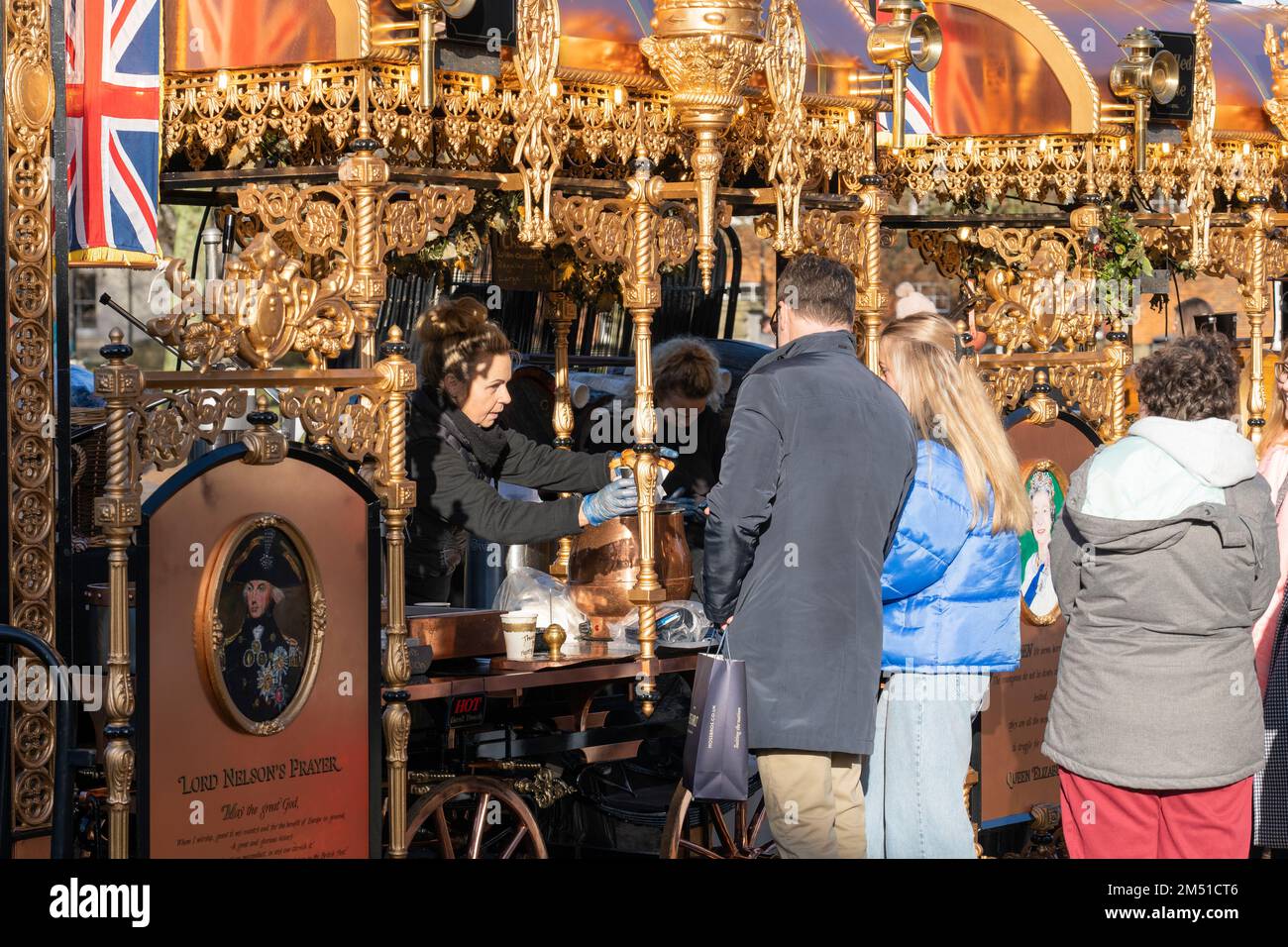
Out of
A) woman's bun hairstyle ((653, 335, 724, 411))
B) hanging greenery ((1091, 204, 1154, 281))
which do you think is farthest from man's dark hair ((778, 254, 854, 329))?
hanging greenery ((1091, 204, 1154, 281))

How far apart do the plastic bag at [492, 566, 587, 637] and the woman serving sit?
232 mm

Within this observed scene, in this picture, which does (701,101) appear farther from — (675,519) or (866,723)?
(866,723)

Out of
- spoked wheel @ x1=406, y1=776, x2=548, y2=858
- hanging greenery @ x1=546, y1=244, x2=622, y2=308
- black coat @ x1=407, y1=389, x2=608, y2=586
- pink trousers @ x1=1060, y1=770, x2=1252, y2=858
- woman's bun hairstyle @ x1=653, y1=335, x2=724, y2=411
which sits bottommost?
spoked wheel @ x1=406, y1=776, x2=548, y2=858

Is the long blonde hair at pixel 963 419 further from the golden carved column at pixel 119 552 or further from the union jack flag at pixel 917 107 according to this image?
the union jack flag at pixel 917 107

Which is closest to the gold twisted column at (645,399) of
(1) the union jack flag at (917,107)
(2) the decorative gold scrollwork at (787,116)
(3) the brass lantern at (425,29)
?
(2) the decorative gold scrollwork at (787,116)

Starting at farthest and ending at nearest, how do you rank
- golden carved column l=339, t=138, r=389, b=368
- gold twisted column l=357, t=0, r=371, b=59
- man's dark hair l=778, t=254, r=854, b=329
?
gold twisted column l=357, t=0, r=371, b=59
golden carved column l=339, t=138, r=389, b=368
man's dark hair l=778, t=254, r=854, b=329

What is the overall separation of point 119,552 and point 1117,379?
4.94 metres

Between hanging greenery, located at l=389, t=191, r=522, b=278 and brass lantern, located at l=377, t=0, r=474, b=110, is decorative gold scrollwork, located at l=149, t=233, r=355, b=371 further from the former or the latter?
hanging greenery, located at l=389, t=191, r=522, b=278

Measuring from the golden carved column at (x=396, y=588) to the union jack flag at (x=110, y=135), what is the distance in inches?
33.0

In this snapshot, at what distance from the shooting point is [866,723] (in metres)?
5.57

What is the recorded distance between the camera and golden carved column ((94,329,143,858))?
5.05 m

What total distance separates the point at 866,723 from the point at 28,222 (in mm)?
2726

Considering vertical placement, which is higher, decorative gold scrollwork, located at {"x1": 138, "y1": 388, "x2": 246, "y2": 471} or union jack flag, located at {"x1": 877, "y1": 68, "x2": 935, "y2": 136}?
union jack flag, located at {"x1": 877, "y1": 68, "x2": 935, "y2": 136}

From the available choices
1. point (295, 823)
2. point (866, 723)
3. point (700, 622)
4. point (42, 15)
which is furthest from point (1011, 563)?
point (42, 15)
